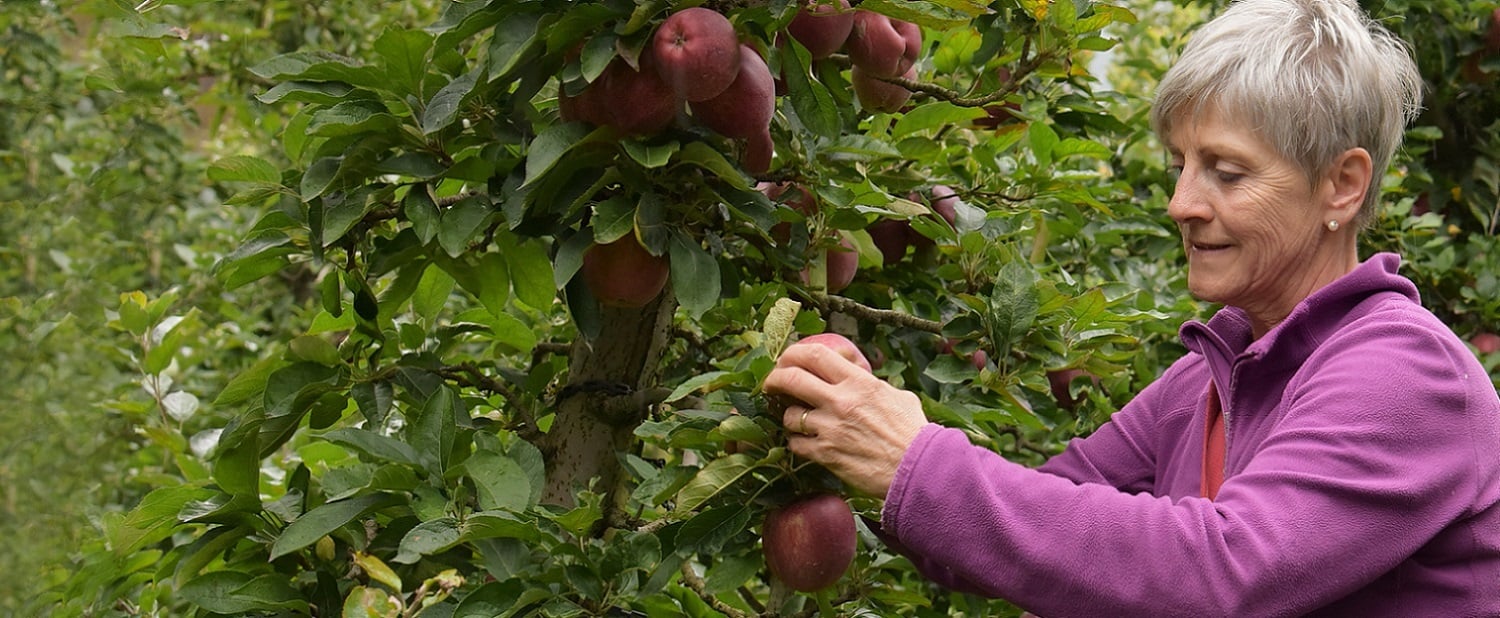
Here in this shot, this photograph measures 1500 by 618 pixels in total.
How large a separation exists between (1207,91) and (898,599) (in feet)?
1.86

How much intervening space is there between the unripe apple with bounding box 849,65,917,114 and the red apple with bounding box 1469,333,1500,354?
152 cm

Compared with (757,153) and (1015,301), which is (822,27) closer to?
(757,153)

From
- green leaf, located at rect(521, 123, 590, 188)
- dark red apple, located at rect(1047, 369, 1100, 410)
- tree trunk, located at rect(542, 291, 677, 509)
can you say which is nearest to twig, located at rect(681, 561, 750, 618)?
tree trunk, located at rect(542, 291, 677, 509)

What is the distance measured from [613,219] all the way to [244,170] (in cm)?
37

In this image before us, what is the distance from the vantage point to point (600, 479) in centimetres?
149

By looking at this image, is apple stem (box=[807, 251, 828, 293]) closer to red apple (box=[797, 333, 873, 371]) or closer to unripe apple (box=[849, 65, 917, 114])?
unripe apple (box=[849, 65, 917, 114])

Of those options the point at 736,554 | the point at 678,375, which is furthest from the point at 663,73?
the point at 678,375

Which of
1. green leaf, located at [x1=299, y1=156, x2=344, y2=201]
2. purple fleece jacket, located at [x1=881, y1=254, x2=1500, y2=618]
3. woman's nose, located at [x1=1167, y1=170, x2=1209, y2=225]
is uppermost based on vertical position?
green leaf, located at [x1=299, y1=156, x2=344, y2=201]

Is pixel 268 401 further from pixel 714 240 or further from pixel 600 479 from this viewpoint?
pixel 714 240

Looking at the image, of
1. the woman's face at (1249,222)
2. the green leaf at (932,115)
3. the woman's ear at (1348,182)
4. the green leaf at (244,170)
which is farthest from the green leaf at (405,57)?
the woman's ear at (1348,182)

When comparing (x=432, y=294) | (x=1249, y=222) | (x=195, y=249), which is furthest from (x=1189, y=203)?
(x=195, y=249)

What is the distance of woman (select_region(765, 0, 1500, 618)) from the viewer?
1056 millimetres

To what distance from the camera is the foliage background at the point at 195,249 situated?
4.11 ft

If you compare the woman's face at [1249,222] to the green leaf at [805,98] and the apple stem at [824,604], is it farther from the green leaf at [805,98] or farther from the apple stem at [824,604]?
the apple stem at [824,604]
